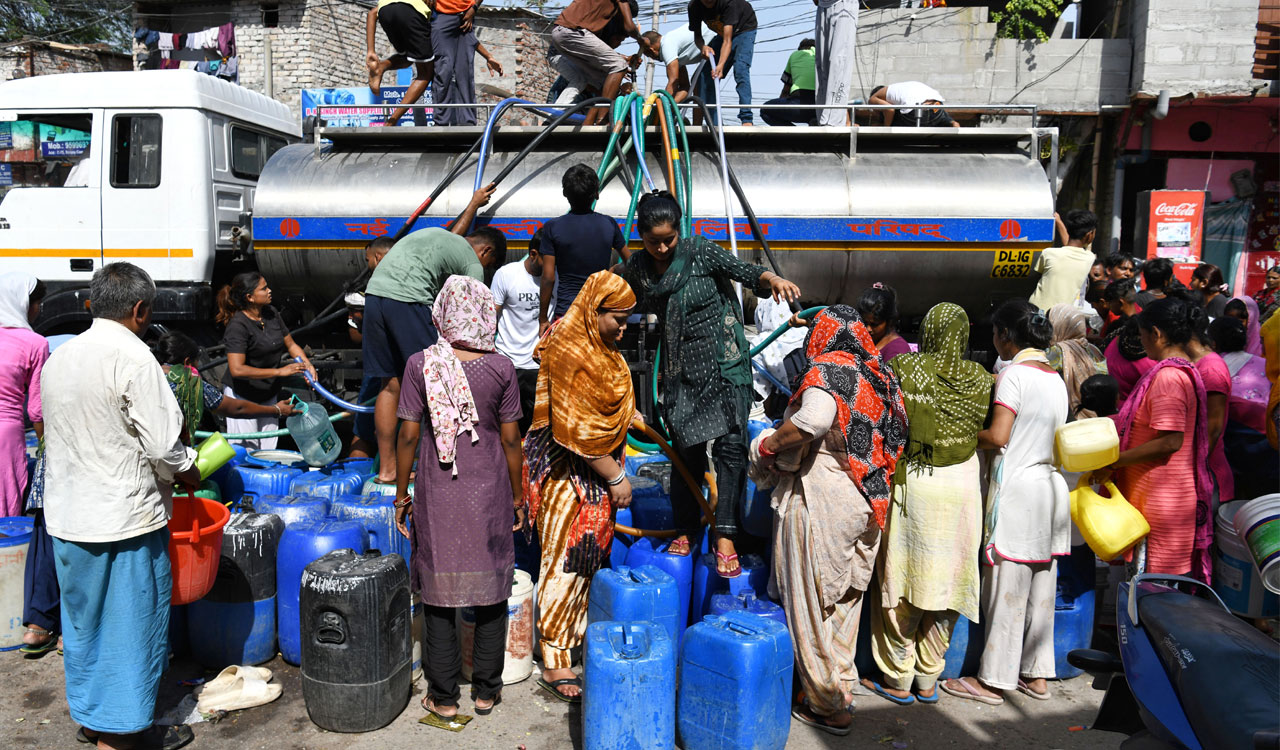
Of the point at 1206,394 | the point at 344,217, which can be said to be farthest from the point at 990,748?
the point at 344,217

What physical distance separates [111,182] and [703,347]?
17.4 feet

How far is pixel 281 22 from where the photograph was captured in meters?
18.8

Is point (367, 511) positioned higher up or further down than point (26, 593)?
higher up

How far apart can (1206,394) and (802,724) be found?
225cm

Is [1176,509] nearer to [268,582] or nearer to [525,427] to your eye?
[525,427]

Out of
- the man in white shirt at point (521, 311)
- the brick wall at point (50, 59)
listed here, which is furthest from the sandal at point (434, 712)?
the brick wall at point (50, 59)

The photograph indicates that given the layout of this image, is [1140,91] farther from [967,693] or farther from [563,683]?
[563,683]

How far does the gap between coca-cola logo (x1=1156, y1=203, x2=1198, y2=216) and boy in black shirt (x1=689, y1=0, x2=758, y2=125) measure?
610 centimetres

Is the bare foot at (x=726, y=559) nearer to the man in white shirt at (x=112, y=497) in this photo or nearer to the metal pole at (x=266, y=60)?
the man in white shirt at (x=112, y=497)

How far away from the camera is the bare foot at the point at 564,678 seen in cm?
356

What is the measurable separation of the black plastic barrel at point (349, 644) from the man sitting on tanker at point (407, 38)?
15.7ft

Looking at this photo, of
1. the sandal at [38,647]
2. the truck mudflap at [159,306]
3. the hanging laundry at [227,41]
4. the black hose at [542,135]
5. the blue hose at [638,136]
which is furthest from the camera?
the hanging laundry at [227,41]

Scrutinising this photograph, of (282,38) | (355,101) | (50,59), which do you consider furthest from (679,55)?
(50,59)

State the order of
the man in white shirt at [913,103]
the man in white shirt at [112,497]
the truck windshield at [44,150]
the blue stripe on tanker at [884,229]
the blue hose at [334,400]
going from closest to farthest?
1. the man in white shirt at [112,497]
2. the blue hose at [334,400]
3. the blue stripe on tanker at [884,229]
4. the truck windshield at [44,150]
5. the man in white shirt at [913,103]
